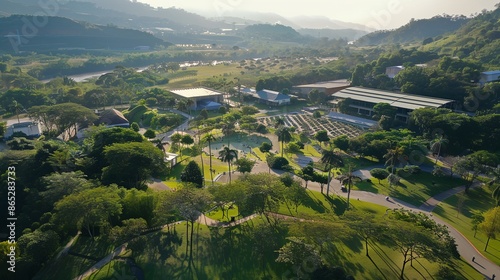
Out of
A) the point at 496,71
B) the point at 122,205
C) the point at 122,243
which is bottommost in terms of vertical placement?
the point at 122,243

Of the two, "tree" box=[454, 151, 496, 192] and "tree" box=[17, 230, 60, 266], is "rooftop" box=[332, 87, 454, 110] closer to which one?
"tree" box=[454, 151, 496, 192]

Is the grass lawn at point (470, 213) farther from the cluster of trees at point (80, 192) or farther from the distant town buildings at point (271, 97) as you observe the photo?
the distant town buildings at point (271, 97)

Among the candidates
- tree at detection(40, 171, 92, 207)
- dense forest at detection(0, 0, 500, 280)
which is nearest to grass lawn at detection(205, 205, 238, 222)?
dense forest at detection(0, 0, 500, 280)

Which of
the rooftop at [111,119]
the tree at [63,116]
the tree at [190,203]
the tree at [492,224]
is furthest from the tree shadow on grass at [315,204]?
the tree at [63,116]

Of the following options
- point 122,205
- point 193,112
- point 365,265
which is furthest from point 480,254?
point 193,112

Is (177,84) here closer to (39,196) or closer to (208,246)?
(39,196)

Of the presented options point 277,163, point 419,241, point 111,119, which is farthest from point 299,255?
point 111,119
